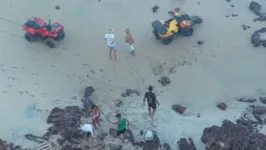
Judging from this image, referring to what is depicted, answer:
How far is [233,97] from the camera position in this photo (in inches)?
671

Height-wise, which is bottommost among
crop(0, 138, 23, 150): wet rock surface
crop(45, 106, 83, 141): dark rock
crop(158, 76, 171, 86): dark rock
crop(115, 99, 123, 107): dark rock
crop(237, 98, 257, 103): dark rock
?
crop(0, 138, 23, 150): wet rock surface

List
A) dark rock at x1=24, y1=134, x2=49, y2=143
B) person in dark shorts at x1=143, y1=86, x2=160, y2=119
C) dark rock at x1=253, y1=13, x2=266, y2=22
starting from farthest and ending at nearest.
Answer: dark rock at x1=253, y1=13, x2=266, y2=22, person in dark shorts at x1=143, y1=86, x2=160, y2=119, dark rock at x1=24, y1=134, x2=49, y2=143

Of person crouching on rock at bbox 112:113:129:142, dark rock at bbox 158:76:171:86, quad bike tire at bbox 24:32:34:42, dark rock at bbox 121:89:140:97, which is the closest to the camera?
person crouching on rock at bbox 112:113:129:142

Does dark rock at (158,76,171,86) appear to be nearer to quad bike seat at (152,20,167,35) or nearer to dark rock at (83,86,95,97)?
quad bike seat at (152,20,167,35)

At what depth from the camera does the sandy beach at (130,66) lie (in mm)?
16219

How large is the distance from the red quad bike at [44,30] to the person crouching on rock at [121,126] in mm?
5073

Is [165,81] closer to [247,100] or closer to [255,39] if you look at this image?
[247,100]

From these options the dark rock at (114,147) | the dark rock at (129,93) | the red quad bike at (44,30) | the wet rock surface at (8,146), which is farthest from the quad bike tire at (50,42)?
the dark rock at (114,147)

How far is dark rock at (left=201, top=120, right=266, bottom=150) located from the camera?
47.1 ft

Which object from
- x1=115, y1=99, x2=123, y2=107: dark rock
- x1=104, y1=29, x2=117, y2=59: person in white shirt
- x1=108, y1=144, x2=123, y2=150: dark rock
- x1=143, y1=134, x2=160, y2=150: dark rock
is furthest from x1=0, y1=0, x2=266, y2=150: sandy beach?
x1=108, y1=144, x2=123, y2=150: dark rock

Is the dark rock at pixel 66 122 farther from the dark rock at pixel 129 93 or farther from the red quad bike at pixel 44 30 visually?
the red quad bike at pixel 44 30

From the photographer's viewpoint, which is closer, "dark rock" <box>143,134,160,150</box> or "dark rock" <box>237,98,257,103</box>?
"dark rock" <box>143,134,160,150</box>

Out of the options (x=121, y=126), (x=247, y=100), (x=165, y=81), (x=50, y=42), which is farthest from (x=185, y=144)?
(x=50, y=42)

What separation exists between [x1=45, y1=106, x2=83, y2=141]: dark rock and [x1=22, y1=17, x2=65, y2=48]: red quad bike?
11.7ft
